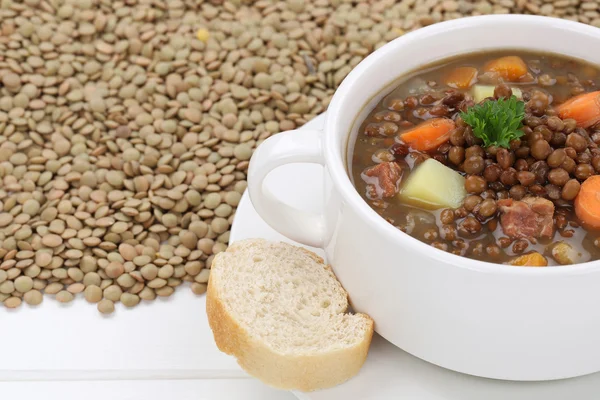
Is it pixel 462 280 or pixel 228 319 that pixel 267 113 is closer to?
pixel 228 319

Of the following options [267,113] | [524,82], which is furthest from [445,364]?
[267,113]

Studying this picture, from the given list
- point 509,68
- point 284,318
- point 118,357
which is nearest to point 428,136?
point 509,68

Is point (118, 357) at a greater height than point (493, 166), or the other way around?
point (493, 166)

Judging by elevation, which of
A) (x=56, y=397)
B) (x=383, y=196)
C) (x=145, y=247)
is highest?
(x=383, y=196)

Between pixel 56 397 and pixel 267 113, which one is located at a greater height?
pixel 267 113

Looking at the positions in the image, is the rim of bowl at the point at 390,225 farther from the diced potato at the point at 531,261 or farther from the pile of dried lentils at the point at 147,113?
the pile of dried lentils at the point at 147,113

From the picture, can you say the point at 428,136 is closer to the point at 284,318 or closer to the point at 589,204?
the point at 589,204

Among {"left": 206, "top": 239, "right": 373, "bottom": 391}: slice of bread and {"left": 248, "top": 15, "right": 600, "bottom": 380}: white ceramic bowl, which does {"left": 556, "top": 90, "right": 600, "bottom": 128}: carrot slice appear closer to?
{"left": 248, "top": 15, "right": 600, "bottom": 380}: white ceramic bowl
